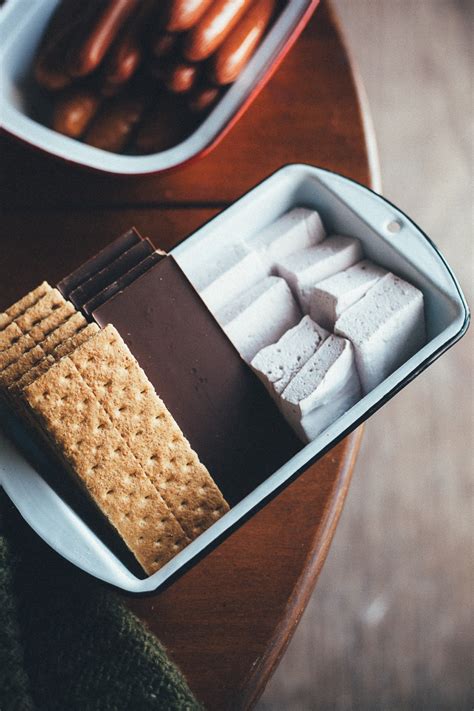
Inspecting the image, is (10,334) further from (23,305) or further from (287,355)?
(287,355)

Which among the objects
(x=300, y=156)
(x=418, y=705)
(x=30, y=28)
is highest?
(x=30, y=28)

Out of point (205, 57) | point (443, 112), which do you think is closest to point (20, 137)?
point (205, 57)

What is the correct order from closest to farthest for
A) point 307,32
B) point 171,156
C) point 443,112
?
point 171,156 < point 307,32 < point 443,112

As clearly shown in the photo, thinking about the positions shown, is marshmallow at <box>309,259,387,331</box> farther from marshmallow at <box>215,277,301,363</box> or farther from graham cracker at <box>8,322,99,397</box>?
graham cracker at <box>8,322,99,397</box>

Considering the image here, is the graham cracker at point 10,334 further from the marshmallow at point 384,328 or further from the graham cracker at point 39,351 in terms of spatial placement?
the marshmallow at point 384,328

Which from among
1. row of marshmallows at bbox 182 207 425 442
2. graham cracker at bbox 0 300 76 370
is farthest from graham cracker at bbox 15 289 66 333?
row of marshmallows at bbox 182 207 425 442

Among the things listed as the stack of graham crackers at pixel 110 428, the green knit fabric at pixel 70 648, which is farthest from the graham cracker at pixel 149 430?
the green knit fabric at pixel 70 648

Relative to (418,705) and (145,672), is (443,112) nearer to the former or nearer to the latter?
(418,705)
